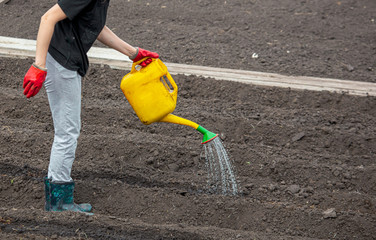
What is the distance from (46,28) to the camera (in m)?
2.74

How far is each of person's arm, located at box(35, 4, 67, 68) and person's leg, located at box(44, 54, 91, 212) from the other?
17 cm

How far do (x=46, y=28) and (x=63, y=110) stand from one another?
0.53 m

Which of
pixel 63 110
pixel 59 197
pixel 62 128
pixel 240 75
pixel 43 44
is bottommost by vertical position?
pixel 240 75

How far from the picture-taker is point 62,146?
3113 mm

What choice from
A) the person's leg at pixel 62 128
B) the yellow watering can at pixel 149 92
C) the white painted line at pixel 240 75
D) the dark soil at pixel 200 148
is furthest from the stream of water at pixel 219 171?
the white painted line at pixel 240 75

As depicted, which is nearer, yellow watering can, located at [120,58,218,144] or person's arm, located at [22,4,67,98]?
person's arm, located at [22,4,67,98]

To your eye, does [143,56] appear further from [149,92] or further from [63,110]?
[63,110]

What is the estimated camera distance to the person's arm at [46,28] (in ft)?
8.98

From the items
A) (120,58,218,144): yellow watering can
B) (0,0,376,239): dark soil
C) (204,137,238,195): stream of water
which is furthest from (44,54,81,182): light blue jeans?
(204,137,238,195): stream of water

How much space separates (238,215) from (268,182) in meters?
0.48

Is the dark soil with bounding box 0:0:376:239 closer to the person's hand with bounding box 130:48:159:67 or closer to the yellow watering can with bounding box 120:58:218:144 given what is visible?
the yellow watering can with bounding box 120:58:218:144

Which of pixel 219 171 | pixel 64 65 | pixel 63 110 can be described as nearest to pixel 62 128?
pixel 63 110

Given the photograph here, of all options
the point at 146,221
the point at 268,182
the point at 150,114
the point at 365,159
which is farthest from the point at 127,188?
the point at 365,159

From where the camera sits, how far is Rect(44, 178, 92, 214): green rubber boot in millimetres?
3219
